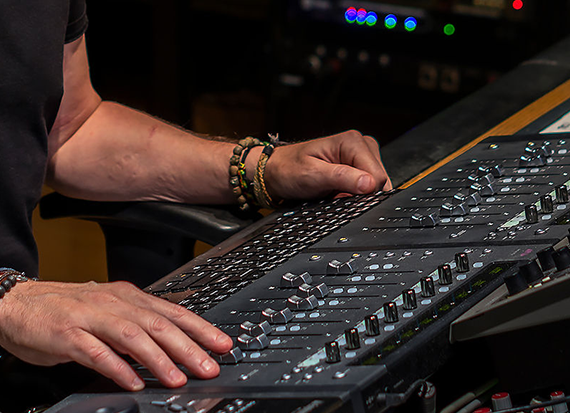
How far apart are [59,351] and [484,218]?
45 centimetres

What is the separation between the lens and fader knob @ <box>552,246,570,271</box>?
763mm

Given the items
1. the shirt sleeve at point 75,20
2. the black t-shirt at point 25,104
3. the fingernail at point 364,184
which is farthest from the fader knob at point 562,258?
the shirt sleeve at point 75,20

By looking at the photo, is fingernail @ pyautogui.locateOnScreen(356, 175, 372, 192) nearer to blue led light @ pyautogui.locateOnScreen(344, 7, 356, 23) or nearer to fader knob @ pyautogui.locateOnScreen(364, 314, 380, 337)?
fader knob @ pyautogui.locateOnScreen(364, 314, 380, 337)

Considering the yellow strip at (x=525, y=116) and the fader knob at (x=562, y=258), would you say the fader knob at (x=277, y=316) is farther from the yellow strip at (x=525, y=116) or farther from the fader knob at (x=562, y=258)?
the yellow strip at (x=525, y=116)

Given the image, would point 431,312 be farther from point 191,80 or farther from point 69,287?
point 191,80

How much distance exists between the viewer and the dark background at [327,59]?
3.47 m

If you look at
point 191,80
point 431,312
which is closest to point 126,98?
point 191,80

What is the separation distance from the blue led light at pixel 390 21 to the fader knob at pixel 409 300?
296cm

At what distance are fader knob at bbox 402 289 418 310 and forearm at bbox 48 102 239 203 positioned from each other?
0.63 metres

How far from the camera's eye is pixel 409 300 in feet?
2.51

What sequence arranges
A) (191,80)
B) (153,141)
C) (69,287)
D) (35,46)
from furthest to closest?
(191,80)
(153,141)
(35,46)
(69,287)

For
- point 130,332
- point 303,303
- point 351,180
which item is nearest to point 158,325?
point 130,332

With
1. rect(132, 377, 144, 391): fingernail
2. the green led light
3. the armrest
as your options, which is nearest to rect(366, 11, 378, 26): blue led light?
the green led light

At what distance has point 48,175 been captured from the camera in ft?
4.75
